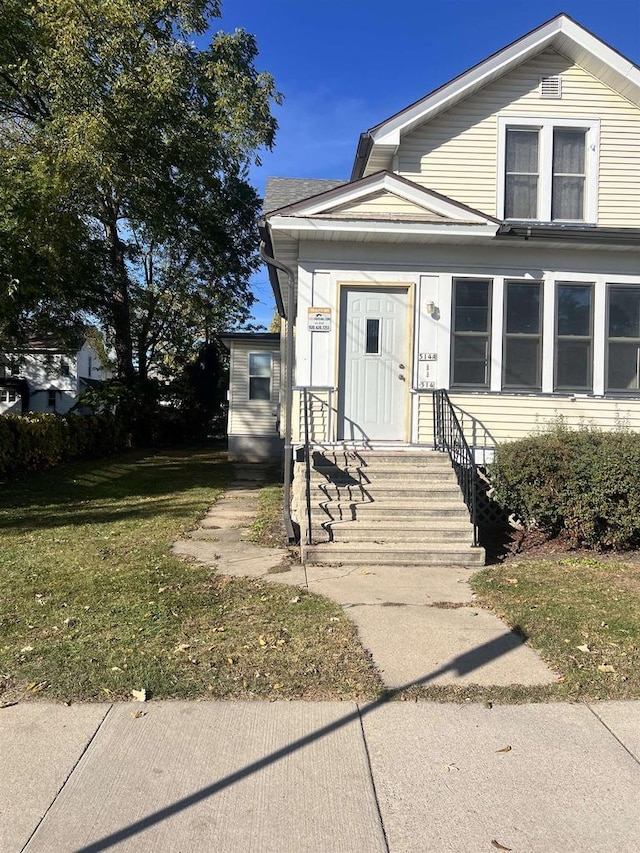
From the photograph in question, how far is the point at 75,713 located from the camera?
11.8 feet

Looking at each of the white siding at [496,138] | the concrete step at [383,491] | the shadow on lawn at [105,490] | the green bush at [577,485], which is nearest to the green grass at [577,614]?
the green bush at [577,485]

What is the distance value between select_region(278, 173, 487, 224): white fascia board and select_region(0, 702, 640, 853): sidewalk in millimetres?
6804

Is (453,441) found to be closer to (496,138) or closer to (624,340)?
(624,340)

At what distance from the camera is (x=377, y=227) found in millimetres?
8602

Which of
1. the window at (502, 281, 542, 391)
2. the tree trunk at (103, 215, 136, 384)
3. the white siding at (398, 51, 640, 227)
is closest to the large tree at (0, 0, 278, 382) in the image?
the tree trunk at (103, 215, 136, 384)

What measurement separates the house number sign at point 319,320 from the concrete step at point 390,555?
3.37m

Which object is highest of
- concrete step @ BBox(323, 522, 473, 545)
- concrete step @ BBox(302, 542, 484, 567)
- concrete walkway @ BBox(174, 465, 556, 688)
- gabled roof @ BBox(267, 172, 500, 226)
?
gabled roof @ BBox(267, 172, 500, 226)

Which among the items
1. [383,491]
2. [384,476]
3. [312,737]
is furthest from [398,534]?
[312,737]

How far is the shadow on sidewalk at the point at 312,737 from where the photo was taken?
2646mm

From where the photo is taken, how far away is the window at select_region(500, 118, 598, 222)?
9.98m

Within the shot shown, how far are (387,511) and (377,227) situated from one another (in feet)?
12.9

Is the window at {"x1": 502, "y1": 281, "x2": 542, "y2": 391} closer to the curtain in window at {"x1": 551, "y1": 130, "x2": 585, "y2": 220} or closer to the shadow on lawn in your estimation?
the curtain in window at {"x1": 551, "y1": 130, "x2": 585, "y2": 220}

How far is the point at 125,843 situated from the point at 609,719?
107 inches

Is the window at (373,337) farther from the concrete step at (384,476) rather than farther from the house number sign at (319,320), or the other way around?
the concrete step at (384,476)
